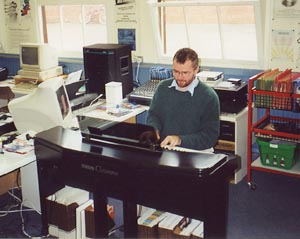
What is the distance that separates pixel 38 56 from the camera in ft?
17.3

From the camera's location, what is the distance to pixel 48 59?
5352 mm

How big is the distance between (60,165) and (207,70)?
2.39 m

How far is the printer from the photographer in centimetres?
412

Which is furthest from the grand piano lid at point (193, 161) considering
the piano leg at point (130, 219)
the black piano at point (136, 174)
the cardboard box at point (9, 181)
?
the cardboard box at point (9, 181)

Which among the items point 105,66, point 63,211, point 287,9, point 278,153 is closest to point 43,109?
point 63,211

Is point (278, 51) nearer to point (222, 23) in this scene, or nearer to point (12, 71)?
point (222, 23)

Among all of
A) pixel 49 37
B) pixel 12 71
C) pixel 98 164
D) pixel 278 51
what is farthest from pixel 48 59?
pixel 98 164

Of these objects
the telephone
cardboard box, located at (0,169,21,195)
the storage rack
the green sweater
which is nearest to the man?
the green sweater

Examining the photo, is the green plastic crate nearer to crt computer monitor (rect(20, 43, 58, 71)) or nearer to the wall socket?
the wall socket

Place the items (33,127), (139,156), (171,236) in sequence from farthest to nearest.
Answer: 1. (33,127)
2. (171,236)
3. (139,156)

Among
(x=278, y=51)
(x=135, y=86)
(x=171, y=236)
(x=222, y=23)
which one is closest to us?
(x=171, y=236)

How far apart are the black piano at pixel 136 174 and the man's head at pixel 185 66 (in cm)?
57

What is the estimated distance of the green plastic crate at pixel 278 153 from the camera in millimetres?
4039

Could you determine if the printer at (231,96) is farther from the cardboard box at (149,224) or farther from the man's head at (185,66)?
the cardboard box at (149,224)
